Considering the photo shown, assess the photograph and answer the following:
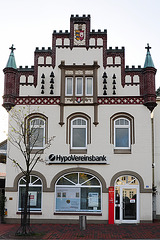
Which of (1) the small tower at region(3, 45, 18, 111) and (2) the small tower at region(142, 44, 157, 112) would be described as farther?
(1) the small tower at region(3, 45, 18, 111)

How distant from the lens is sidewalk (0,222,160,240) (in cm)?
1413

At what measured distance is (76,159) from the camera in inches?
725

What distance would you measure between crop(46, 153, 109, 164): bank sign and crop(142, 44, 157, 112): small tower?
161 inches

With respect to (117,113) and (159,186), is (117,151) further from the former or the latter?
(159,186)

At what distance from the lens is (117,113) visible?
62.0ft

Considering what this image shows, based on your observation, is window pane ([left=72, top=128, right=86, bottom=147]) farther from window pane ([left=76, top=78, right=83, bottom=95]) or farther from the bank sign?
window pane ([left=76, top=78, right=83, bottom=95])

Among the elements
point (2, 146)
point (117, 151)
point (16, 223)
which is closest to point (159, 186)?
point (117, 151)

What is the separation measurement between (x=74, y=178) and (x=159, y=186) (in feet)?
17.6

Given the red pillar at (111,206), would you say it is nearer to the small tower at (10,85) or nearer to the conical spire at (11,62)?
the small tower at (10,85)

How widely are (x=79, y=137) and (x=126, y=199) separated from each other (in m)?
4.50

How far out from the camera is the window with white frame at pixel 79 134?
62.1ft

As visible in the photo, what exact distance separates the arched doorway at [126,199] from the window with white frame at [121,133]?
1.85 metres

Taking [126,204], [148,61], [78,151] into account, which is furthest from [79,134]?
[148,61]

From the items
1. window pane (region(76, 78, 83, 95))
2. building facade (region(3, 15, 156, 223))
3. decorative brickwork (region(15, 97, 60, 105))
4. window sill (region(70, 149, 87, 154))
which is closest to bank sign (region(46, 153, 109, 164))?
building facade (region(3, 15, 156, 223))
